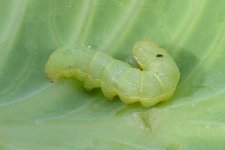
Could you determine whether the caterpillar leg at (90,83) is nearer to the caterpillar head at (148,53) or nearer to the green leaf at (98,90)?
the green leaf at (98,90)

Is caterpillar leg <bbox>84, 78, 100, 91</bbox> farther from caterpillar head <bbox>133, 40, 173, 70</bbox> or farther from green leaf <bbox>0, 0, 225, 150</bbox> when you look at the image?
caterpillar head <bbox>133, 40, 173, 70</bbox>

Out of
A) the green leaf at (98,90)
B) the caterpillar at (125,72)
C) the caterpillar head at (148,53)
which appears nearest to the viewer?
the green leaf at (98,90)

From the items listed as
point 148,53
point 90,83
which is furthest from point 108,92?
point 148,53

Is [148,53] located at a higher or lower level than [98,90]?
higher

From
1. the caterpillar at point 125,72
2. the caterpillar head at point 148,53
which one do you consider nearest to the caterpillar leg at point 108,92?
the caterpillar at point 125,72

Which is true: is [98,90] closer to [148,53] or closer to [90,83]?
[90,83]

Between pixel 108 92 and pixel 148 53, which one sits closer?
pixel 108 92
